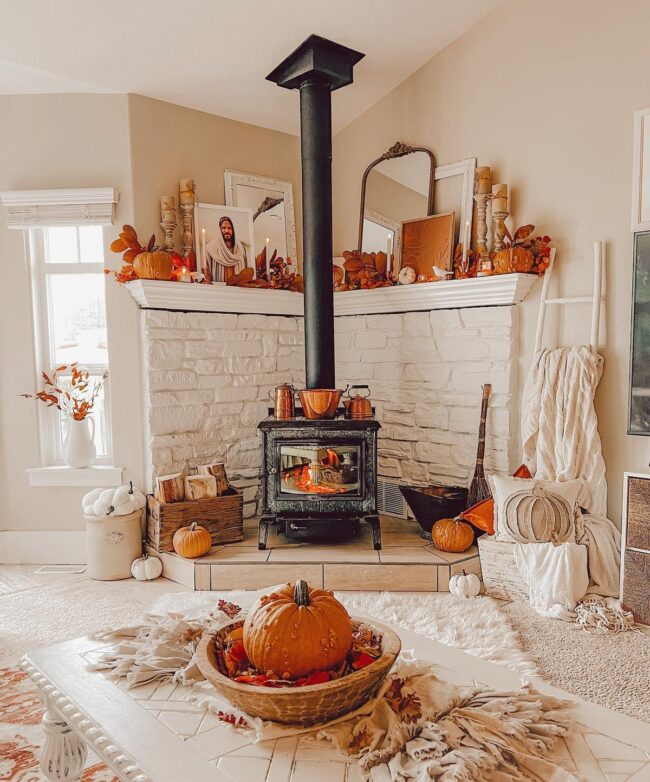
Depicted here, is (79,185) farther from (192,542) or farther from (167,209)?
(192,542)

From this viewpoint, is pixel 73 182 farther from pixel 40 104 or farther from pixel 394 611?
pixel 394 611

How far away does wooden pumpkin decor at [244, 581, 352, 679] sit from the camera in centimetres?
127

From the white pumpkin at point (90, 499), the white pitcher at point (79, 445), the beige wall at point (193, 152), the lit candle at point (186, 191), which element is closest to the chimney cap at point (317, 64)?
the beige wall at point (193, 152)

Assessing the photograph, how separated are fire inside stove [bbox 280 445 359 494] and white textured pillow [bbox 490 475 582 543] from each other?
756mm

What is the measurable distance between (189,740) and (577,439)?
263 centimetres

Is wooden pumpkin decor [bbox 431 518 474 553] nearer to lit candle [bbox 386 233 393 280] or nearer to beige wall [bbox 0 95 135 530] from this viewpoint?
lit candle [bbox 386 233 393 280]

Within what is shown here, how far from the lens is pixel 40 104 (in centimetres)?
370

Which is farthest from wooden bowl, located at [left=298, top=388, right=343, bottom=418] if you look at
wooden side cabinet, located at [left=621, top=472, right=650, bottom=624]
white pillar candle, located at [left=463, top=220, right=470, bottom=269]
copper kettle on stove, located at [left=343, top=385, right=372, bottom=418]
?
wooden side cabinet, located at [left=621, top=472, right=650, bottom=624]

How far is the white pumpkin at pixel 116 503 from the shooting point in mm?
3555

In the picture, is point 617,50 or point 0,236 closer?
point 617,50

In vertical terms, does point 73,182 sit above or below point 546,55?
below

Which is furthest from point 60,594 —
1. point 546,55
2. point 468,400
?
point 546,55

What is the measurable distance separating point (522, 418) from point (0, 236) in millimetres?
3244

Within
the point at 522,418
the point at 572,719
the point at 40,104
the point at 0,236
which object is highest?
the point at 40,104
